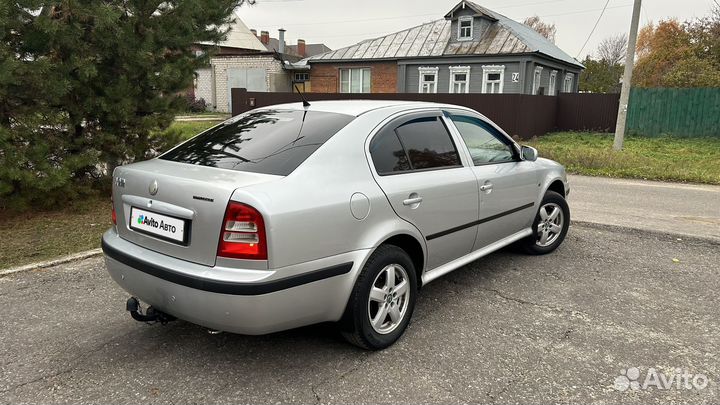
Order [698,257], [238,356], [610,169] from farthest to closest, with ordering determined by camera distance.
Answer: [610,169] < [698,257] < [238,356]

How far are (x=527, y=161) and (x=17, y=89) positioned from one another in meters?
5.48

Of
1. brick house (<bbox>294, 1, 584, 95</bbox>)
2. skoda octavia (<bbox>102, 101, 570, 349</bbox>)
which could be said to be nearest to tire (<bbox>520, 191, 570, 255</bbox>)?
skoda octavia (<bbox>102, 101, 570, 349</bbox>)

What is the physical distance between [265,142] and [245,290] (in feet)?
3.51

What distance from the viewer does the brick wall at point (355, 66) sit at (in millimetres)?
28469

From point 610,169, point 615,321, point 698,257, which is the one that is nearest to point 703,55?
point 610,169

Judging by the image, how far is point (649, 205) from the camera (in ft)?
25.2

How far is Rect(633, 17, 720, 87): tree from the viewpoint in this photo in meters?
27.5

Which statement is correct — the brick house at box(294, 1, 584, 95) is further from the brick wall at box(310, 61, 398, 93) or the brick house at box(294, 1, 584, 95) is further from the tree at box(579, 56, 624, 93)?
the tree at box(579, 56, 624, 93)

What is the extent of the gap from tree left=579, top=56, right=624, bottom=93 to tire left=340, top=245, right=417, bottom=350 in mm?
49598

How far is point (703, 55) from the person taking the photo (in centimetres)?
3138

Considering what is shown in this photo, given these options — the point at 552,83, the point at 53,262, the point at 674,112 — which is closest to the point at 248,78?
the point at 552,83

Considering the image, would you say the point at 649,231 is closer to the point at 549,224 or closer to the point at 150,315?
the point at 549,224

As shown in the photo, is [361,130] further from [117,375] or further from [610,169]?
[610,169]

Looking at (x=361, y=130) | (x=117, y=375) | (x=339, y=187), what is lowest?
(x=117, y=375)
